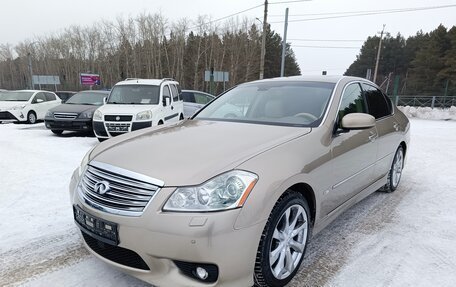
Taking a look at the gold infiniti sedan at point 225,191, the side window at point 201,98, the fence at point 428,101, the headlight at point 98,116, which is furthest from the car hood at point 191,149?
the fence at point 428,101

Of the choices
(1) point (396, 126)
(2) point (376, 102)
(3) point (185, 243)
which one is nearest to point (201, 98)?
(1) point (396, 126)

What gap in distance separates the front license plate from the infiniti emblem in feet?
0.59

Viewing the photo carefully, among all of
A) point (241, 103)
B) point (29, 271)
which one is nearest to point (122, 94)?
point (241, 103)

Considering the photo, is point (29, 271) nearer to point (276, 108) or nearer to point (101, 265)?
point (101, 265)

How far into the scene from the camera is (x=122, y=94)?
9.54m

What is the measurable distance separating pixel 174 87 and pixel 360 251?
8.53 meters

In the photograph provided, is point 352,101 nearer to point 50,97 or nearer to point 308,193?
point 308,193

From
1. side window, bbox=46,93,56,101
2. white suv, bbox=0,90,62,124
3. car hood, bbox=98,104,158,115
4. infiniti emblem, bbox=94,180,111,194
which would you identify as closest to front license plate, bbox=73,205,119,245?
infiniti emblem, bbox=94,180,111,194

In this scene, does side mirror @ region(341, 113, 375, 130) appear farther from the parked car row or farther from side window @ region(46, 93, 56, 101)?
side window @ region(46, 93, 56, 101)

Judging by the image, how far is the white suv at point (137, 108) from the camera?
841 centimetres

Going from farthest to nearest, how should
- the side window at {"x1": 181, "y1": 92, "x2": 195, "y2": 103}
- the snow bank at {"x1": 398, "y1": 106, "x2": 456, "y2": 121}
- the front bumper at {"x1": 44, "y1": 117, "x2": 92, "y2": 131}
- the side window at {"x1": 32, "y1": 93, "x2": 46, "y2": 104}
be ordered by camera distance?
1. the snow bank at {"x1": 398, "y1": 106, "x2": 456, "y2": 121}
2. the side window at {"x1": 32, "y1": 93, "x2": 46, "y2": 104}
3. the side window at {"x1": 181, "y1": 92, "x2": 195, "y2": 103}
4. the front bumper at {"x1": 44, "y1": 117, "x2": 92, "y2": 131}

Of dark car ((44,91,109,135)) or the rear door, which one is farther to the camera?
dark car ((44,91,109,135))

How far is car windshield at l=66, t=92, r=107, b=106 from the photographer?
11.6 metres

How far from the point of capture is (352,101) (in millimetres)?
3561
